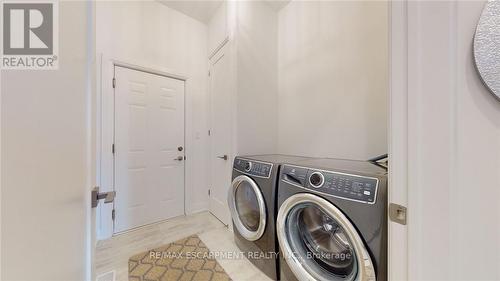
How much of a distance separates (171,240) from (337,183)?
189cm

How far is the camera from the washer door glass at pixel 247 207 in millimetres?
1460

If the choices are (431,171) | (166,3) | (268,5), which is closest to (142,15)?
(166,3)

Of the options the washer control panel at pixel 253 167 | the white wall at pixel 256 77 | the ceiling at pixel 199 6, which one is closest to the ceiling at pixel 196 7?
the ceiling at pixel 199 6

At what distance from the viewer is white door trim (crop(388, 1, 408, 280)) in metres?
0.61

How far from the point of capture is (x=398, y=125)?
0.62 meters

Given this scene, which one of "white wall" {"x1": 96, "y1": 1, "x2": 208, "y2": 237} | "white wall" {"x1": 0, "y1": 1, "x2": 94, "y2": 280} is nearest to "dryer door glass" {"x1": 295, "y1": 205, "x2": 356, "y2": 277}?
"white wall" {"x1": 0, "y1": 1, "x2": 94, "y2": 280}

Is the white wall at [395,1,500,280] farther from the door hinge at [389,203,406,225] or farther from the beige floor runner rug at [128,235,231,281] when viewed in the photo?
the beige floor runner rug at [128,235,231,281]

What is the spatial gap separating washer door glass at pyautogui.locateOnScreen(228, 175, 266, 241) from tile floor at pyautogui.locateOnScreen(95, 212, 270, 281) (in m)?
0.29

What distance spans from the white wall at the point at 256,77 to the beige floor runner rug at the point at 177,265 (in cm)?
109

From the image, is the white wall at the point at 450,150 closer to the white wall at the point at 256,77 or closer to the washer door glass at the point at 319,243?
the washer door glass at the point at 319,243

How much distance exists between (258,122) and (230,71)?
69 centimetres

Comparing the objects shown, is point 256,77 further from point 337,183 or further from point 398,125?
point 398,125

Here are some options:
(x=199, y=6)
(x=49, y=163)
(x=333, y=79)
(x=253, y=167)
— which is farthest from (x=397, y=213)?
(x=199, y=6)

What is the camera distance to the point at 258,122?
2.28 m
